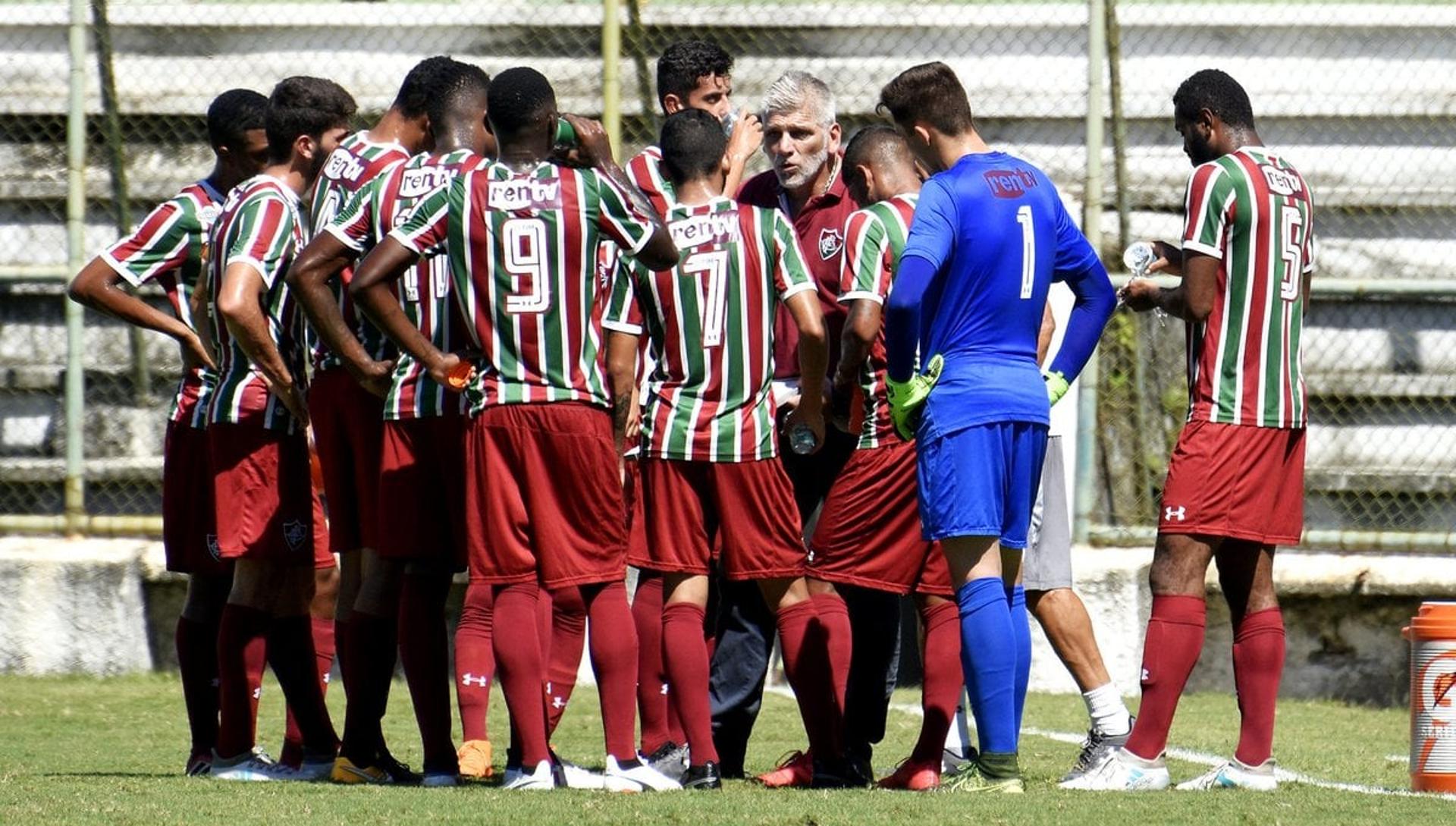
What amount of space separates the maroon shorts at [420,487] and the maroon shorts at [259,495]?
414mm

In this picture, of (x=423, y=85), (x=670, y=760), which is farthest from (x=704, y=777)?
(x=423, y=85)

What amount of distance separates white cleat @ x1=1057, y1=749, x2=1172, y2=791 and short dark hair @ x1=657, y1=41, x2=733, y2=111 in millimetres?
2949

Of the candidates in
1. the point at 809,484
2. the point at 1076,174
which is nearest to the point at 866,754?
the point at 809,484

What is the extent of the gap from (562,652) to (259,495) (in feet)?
3.74

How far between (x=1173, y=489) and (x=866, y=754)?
54.8 inches

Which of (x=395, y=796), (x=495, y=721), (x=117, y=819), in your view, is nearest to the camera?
(x=117, y=819)

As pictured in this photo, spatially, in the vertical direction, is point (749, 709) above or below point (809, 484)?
below

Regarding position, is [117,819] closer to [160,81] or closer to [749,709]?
[749,709]

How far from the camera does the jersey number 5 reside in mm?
6012

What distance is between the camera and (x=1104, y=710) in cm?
680

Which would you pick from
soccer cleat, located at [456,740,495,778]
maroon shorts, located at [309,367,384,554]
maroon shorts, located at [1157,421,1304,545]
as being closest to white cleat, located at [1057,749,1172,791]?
maroon shorts, located at [1157,421,1304,545]

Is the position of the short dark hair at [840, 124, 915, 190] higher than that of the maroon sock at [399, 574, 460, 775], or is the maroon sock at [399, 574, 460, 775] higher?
the short dark hair at [840, 124, 915, 190]

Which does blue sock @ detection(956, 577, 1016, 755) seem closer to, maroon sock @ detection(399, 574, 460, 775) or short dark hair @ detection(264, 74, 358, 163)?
maroon sock @ detection(399, 574, 460, 775)

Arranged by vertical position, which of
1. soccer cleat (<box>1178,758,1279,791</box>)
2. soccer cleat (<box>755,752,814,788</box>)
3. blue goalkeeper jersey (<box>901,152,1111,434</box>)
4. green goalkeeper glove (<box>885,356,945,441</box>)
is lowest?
soccer cleat (<box>755,752,814,788</box>)
